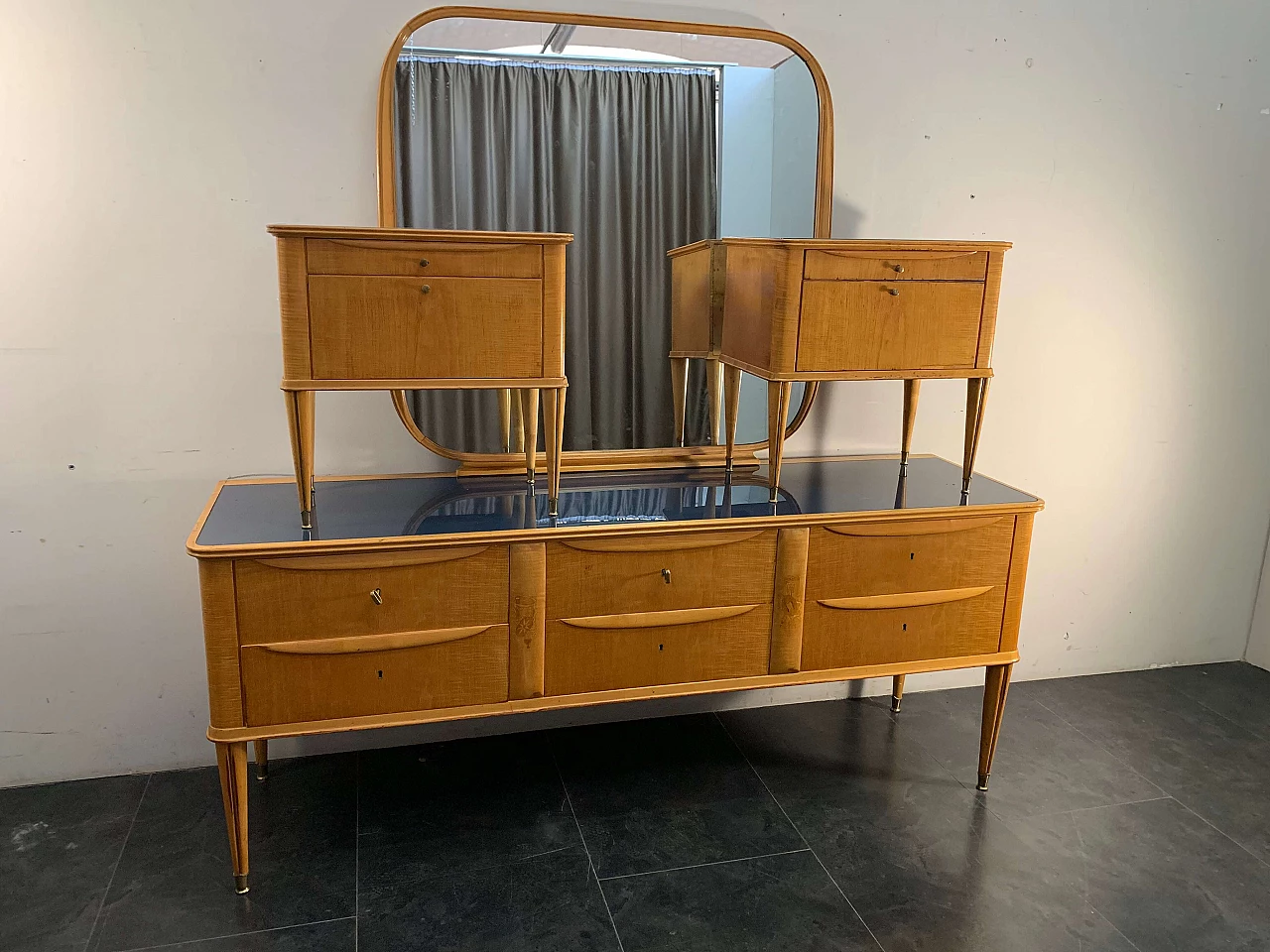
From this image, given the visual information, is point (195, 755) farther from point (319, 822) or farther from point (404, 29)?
point (404, 29)

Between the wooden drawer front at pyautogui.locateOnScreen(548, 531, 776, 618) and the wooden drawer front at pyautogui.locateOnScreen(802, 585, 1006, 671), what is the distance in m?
0.17

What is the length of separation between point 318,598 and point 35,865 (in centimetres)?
86

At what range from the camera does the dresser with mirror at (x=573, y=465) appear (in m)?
1.83

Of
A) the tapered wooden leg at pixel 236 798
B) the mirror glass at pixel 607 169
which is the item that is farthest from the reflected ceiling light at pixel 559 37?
the tapered wooden leg at pixel 236 798

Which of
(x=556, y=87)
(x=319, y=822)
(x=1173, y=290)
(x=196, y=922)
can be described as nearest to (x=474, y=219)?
(x=556, y=87)

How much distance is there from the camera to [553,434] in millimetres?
2008

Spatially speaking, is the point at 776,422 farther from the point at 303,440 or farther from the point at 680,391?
the point at 303,440

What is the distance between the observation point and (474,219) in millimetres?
2182

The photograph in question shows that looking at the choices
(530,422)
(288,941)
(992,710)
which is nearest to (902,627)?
(992,710)

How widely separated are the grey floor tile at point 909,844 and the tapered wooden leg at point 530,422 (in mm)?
961

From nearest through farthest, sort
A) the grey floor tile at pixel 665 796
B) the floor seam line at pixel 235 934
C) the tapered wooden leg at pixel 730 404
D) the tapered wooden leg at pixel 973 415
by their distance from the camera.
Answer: the floor seam line at pixel 235 934, the grey floor tile at pixel 665 796, the tapered wooden leg at pixel 973 415, the tapered wooden leg at pixel 730 404

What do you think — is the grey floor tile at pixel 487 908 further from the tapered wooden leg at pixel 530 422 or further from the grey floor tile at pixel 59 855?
the tapered wooden leg at pixel 530 422

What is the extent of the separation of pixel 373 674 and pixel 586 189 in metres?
1.18

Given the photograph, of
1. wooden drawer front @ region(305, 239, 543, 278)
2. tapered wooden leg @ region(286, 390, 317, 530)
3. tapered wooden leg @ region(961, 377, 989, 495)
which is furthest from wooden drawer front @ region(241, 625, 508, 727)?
tapered wooden leg @ region(961, 377, 989, 495)
